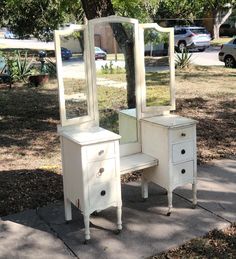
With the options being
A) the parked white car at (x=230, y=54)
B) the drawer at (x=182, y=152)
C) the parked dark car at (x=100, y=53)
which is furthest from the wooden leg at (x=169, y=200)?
the parked white car at (x=230, y=54)

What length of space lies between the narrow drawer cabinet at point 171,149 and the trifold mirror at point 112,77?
0.66 feet

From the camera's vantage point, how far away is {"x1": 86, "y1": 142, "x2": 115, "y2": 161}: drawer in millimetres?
3908

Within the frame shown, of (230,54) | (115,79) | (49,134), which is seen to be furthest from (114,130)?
(230,54)

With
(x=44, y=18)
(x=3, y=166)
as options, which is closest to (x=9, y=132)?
(x=3, y=166)

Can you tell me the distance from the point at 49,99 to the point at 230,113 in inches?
181

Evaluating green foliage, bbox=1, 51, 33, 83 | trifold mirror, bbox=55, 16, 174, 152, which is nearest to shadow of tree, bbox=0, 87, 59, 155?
green foliage, bbox=1, 51, 33, 83

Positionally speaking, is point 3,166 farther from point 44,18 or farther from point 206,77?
point 44,18

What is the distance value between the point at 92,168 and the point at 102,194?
0.29 m

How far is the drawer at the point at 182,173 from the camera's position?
448 cm

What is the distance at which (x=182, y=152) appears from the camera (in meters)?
4.48

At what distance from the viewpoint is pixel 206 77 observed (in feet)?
48.1

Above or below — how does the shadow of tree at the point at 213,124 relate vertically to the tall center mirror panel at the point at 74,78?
below

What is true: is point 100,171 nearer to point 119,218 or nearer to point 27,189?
point 119,218

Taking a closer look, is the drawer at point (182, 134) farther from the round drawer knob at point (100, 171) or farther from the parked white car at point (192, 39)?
the parked white car at point (192, 39)
